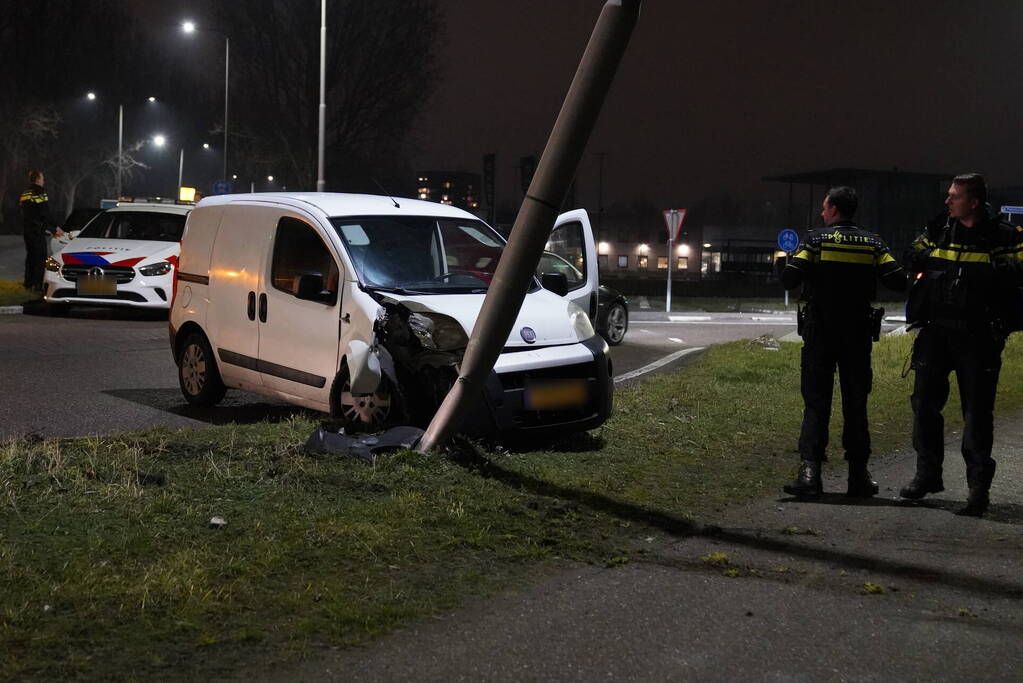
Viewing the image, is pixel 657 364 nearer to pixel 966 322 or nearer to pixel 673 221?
pixel 966 322

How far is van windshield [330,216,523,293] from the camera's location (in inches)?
332

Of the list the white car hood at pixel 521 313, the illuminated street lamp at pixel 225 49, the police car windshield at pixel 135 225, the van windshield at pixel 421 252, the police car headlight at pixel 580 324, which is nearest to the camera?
the white car hood at pixel 521 313

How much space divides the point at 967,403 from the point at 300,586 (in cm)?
378

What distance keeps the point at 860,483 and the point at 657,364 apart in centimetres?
767

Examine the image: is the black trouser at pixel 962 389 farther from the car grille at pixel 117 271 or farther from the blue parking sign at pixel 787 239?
the blue parking sign at pixel 787 239

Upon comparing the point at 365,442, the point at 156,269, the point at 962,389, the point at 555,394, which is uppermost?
the point at 156,269

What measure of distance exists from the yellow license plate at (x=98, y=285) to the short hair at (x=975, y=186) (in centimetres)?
1440

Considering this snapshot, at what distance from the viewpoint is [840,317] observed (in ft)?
21.7

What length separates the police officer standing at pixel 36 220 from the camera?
65.3ft

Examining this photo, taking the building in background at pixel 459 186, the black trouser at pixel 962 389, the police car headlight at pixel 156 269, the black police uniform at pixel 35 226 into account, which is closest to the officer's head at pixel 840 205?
the black trouser at pixel 962 389

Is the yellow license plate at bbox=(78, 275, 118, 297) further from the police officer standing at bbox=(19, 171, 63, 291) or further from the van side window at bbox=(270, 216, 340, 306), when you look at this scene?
the van side window at bbox=(270, 216, 340, 306)

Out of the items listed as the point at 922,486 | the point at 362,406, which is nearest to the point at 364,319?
the point at 362,406

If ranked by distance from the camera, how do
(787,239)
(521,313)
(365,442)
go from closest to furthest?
1. (365,442)
2. (521,313)
3. (787,239)

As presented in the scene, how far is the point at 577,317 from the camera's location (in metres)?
8.38
